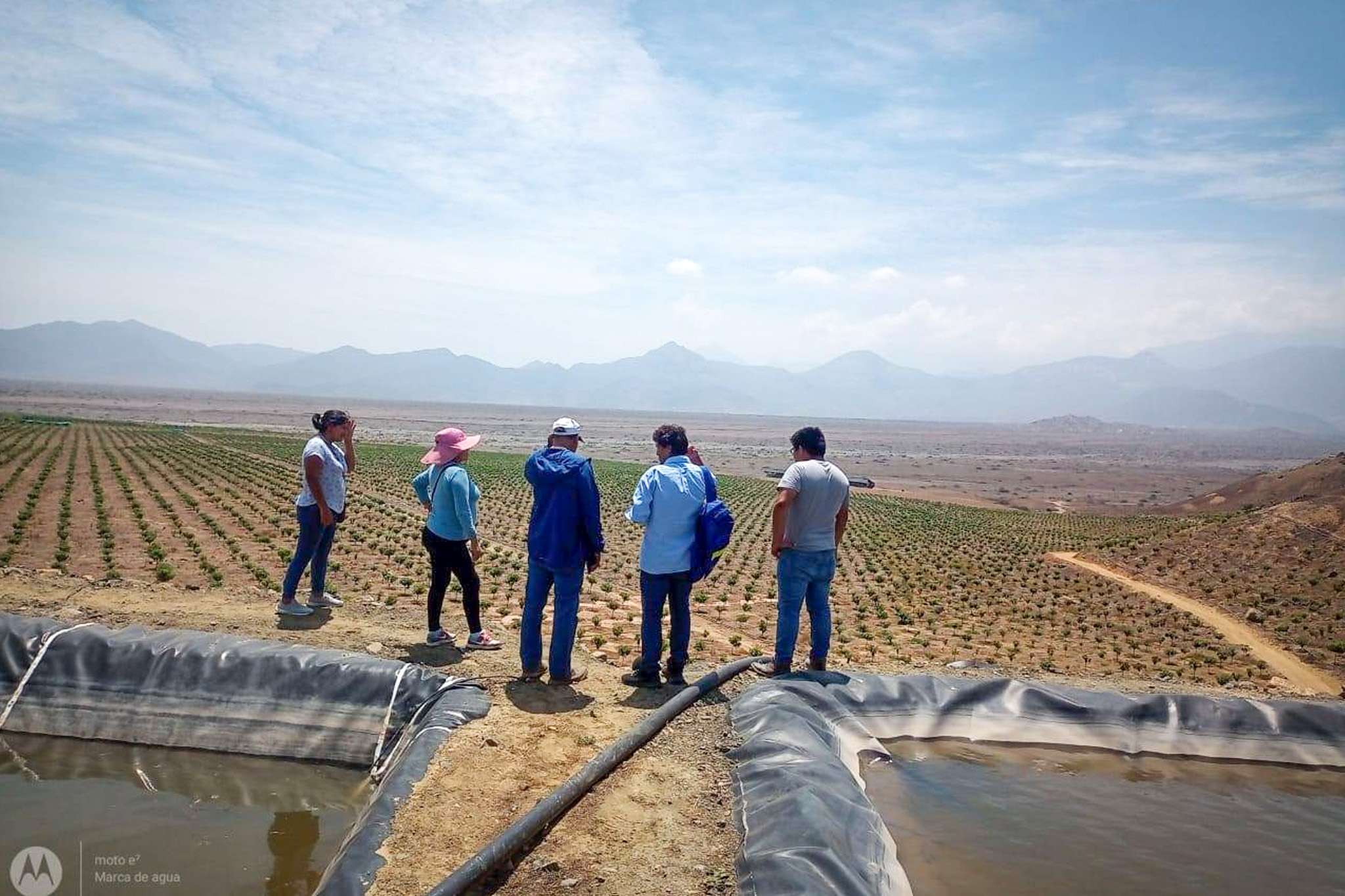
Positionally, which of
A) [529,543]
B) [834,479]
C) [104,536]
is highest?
[834,479]

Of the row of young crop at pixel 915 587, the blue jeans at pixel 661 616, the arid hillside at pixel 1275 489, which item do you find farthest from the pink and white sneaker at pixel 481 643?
the arid hillside at pixel 1275 489

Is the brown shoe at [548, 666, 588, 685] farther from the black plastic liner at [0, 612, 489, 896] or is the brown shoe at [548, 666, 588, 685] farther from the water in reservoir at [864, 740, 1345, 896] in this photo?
the water in reservoir at [864, 740, 1345, 896]

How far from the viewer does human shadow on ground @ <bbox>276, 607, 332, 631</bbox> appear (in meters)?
6.68

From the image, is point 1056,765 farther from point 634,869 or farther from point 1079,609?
point 1079,609

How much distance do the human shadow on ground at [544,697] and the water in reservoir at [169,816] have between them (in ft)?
3.50

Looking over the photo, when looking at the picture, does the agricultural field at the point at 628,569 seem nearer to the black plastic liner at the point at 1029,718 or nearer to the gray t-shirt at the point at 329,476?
the gray t-shirt at the point at 329,476

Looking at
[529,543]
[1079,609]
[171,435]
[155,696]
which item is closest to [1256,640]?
[1079,609]

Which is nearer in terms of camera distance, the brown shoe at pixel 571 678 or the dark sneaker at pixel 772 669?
the brown shoe at pixel 571 678

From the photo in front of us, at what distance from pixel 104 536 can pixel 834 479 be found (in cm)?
1243

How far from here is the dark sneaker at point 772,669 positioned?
5895mm

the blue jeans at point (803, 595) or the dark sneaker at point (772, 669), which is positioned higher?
the blue jeans at point (803, 595)

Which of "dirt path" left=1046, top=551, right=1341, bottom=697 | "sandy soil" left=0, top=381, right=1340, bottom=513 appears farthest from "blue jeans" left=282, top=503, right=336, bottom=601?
"sandy soil" left=0, top=381, right=1340, bottom=513

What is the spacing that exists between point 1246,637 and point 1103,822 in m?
9.14

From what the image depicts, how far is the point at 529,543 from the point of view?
539 centimetres
